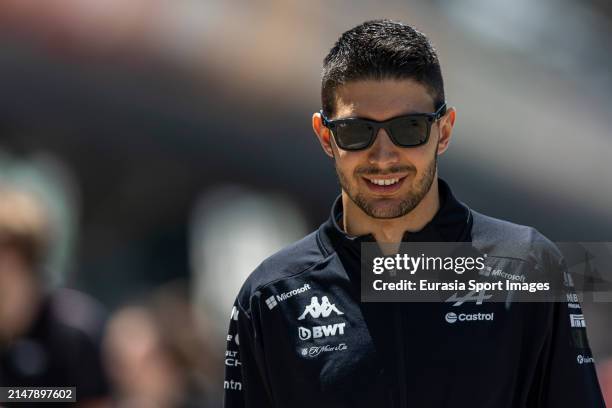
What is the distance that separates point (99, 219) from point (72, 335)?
15.8ft

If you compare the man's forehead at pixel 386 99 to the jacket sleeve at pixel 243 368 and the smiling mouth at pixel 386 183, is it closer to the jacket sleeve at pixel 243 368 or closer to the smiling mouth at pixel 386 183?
the smiling mouth at pixel 386 183

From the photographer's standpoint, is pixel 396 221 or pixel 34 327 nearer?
pixel 396 221

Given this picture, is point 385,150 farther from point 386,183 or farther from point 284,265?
point 284,265

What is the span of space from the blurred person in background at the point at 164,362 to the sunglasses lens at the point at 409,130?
3.11 metres

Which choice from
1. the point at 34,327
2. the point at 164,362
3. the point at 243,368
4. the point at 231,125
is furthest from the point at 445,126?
the point at 231,125

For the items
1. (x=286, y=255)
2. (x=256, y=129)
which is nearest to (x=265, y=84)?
(x=256, y=129)

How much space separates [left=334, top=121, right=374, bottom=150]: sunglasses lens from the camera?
2877 mm

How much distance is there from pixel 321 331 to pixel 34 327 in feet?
5.98

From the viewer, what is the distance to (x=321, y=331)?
115 inches

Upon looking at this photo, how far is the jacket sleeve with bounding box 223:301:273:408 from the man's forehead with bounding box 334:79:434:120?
0.64 metres

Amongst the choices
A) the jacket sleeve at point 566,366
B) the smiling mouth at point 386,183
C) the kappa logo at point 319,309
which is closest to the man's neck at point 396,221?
the smiling mouth at point 386,183

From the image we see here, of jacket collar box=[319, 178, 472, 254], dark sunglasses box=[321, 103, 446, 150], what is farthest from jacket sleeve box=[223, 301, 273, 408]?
dark sunglasses box=[321, 103, 446, 150]

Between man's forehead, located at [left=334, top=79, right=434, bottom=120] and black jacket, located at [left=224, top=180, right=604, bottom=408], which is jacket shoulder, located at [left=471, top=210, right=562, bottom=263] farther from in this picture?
man's forehead, located at [left=334, top=79, right=434, bottom=120]

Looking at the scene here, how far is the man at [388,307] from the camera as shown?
280 centimetres
